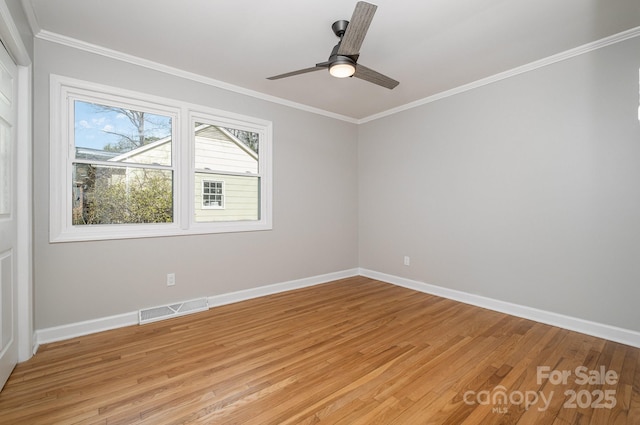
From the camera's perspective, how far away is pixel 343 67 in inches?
90.5

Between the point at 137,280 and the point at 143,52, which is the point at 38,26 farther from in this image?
the point at 137,280

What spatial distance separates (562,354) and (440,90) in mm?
3092

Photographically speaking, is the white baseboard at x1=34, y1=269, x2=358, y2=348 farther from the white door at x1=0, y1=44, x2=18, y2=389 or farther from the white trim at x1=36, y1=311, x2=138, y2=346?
the white door at x1=0, y1=44, x2=18, y2=389

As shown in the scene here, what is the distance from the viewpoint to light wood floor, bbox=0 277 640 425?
169 centimetres

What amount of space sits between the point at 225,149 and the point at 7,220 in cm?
213

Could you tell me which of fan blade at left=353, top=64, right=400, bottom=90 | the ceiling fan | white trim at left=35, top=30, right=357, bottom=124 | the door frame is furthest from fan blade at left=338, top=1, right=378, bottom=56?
the door frame

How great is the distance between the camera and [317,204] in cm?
452

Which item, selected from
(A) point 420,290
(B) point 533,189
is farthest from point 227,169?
(B) point 533,189

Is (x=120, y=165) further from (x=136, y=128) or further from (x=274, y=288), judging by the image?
(x=274, y=288)

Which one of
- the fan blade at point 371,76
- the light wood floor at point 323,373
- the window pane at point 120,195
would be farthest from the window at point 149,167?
the fan blade at point 371,76

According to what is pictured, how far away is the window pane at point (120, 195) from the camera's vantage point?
2775mm

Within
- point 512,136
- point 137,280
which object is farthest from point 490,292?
point 137,280

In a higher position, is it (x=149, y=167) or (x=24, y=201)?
(x=149, y=167)

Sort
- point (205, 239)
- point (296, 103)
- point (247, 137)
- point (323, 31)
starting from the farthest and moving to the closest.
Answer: point (296, 103) → point (247, 137) → point (205, 239) → point (323, 31)
